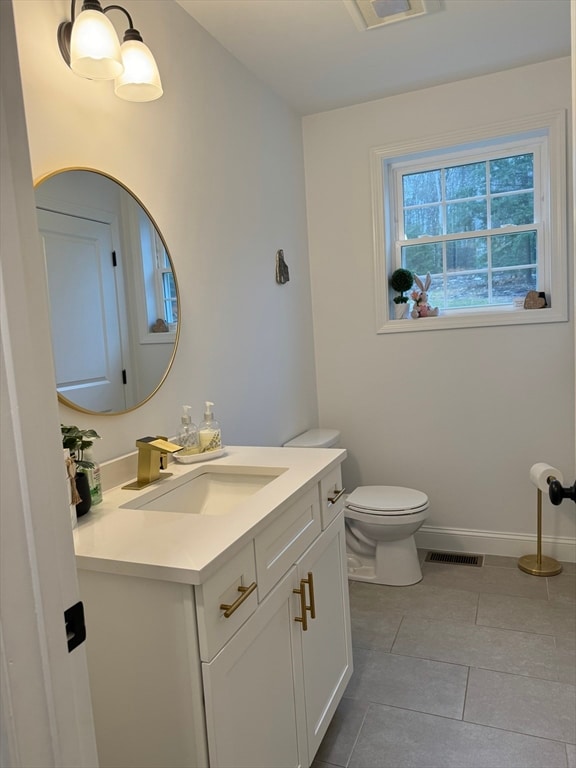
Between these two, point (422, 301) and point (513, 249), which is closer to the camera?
point (513, 249)

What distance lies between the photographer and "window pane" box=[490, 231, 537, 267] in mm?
2846

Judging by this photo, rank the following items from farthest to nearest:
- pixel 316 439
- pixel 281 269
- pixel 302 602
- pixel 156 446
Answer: pixel 316 439 → pixel 281 269 → pixel 156 446 → pixel 302 602

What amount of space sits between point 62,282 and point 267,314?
1.27 meters

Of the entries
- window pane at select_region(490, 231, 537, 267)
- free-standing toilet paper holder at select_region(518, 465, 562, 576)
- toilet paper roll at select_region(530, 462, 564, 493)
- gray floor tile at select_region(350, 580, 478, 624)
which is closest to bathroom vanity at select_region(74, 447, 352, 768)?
gray floor tile at select_region(350, 580, 478, 624)

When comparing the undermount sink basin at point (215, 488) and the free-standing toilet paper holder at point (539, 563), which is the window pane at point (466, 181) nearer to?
the free-standing toilet paper holder at point (539, 563)

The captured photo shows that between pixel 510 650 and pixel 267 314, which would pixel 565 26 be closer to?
pixel 267 314

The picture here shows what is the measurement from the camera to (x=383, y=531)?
8.43 feet

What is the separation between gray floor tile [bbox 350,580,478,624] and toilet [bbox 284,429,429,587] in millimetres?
65

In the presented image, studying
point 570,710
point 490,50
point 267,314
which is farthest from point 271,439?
point 490,50

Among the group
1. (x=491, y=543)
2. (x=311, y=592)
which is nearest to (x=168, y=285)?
(x=311, y=592)

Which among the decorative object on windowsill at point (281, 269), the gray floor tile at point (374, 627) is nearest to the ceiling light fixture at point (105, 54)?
the decorative object on windowsill at point (281, 269)

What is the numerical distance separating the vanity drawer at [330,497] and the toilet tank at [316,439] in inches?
38.2

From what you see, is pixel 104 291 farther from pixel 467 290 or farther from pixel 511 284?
pixel 511 284

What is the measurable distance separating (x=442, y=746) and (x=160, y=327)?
63.5 inches
